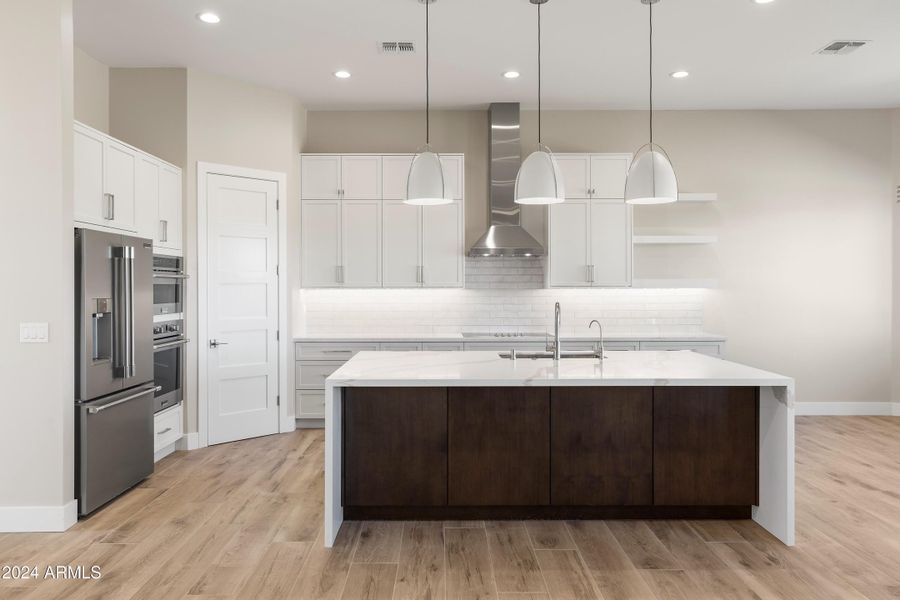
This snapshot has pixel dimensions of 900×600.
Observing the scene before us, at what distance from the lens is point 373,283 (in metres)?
6.10

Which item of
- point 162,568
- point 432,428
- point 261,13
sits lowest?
point 162,568

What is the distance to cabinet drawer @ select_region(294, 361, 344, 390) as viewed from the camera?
5875 mm

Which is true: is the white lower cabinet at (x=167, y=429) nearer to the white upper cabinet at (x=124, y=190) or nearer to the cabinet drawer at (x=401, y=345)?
the white upper cabinet at (x=124, y=190)

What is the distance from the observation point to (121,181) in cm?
419

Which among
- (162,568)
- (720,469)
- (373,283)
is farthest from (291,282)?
(720,469)

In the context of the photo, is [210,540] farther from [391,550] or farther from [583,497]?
[583,497]

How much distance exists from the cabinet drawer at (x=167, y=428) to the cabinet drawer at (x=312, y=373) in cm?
116

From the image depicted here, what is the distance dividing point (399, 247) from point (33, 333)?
3.33 metres

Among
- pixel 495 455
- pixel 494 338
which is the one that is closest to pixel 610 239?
pixel 494 338

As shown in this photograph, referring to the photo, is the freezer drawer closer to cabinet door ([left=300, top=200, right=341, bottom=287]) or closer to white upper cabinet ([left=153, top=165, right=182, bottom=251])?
white upper cabinet ([left=153, top=165, right=182, bottom=251])

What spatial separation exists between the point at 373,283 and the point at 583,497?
329 cm

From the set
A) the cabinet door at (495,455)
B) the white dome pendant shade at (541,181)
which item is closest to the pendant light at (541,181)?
the white dome pendant shade at (541,181)

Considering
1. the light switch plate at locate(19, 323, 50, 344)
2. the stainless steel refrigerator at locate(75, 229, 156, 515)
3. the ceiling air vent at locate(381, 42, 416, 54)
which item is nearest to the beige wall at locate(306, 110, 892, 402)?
the ceiling air vent at locate(381, 42, 416, 54)

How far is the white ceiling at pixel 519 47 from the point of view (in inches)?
163
